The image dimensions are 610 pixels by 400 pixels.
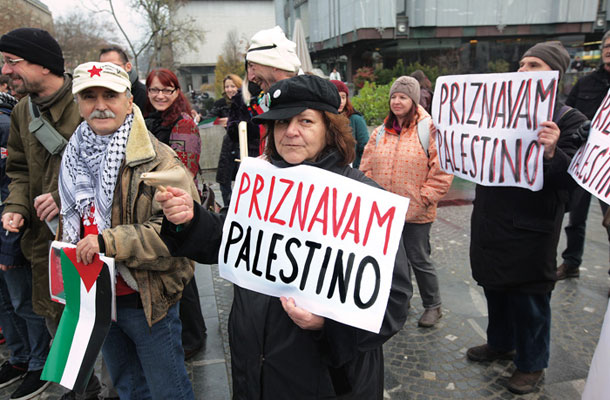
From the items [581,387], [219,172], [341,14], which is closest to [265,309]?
[581,387]

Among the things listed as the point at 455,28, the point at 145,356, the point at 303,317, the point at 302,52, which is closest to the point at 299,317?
the point at 303,317

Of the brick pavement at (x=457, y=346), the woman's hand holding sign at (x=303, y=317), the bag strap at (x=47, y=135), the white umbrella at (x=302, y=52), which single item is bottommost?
the brick pavement at (x=457, y=346)

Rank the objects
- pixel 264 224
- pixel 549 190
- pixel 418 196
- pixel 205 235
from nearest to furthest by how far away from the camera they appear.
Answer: pixel 264 224 < pixel 205 235 < pixel 549 190 < pixel 418 196

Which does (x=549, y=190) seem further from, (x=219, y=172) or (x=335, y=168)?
(x=219, y=172)

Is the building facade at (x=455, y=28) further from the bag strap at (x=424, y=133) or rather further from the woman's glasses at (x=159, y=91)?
the woman's glasses at (x=159, y=91)

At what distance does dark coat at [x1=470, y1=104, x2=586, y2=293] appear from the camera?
2482 millimetres

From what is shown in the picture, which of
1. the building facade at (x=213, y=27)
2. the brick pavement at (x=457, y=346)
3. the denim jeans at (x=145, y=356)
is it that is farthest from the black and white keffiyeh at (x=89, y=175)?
the building facade at (x=213, y=27)

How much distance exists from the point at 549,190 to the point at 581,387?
1.39m

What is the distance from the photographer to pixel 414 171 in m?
3.39

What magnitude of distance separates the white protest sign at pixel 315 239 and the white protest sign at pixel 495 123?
4.65 ft

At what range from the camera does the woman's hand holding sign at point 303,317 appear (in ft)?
4.62

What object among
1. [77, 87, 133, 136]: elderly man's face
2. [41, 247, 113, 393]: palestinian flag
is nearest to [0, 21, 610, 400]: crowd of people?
[77, 87, 133, 136]: elderly man's face

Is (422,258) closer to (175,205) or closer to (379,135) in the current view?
(379,135)

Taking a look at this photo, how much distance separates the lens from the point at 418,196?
133 inches
